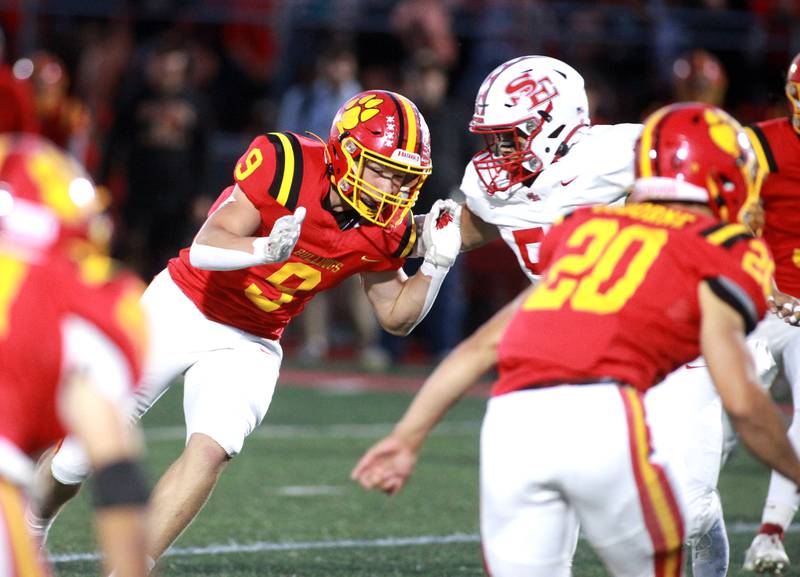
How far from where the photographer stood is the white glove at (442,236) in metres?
4.46

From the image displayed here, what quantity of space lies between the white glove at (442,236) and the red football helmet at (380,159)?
0.32 ft

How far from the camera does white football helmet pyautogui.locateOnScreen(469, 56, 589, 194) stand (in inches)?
171

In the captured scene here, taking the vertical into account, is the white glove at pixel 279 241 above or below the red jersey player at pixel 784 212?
above

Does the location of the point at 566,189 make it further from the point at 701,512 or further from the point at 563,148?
the point at 701,512

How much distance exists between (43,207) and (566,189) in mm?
2376

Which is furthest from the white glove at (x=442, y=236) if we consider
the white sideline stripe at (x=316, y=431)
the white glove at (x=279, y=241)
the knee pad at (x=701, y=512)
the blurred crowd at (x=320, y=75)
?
the blurred crowd at (x=320, y=75)

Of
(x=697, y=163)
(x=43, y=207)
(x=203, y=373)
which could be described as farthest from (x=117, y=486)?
(x=203, y=373)

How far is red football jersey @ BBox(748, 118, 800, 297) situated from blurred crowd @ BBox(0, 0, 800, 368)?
4.74 meters

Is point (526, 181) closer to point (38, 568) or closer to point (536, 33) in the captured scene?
point (38, 568)

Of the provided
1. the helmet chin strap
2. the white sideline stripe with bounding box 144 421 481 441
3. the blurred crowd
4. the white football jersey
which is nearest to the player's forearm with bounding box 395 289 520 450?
the white football jersey

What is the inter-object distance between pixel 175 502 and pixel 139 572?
1.83m

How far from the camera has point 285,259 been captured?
4.21 m

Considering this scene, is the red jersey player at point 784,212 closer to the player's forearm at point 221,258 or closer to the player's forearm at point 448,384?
the player's forearm at point 221,258

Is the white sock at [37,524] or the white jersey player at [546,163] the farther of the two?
Answer: the white sock at [37,524]
